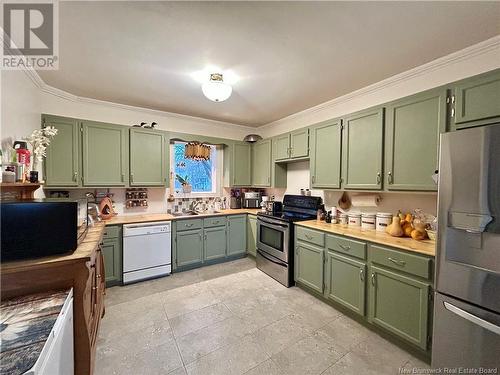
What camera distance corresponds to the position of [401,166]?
2.06 m

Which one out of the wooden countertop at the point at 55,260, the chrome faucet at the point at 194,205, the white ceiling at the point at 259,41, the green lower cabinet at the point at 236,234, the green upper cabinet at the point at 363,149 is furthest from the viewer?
the chrome faucet at the point at 194,205

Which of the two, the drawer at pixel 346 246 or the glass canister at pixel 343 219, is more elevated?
the glass canister at pixel 343 219

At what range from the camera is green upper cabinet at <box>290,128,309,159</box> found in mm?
3132

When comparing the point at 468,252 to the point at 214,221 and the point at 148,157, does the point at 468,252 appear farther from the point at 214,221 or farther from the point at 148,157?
the point at 148,157

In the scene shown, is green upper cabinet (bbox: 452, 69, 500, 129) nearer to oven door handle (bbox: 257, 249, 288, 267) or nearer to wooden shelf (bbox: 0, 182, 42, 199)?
oven door handle (bbox: 257, 249, 288, 267)

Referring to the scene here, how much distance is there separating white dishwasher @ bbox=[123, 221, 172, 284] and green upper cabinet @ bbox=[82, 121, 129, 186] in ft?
2.44

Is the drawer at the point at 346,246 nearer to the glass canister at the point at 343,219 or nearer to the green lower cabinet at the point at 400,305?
the green lower cabinet at the point at 400,305

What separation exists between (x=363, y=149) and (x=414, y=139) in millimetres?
490

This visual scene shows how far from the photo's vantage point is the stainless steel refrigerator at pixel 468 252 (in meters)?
1.25

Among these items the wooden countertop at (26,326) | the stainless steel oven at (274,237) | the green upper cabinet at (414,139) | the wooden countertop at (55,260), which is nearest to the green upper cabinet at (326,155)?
the green upper cabinet at (414,139)

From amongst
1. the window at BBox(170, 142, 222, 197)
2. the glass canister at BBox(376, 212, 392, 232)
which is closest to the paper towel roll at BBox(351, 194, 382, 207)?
the glass canister at BBox(376, 212, 392, 232)

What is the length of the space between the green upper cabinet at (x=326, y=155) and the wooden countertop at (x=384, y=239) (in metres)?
0.55

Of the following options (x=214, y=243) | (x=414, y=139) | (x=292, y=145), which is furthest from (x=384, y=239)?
(x=214, y=243)

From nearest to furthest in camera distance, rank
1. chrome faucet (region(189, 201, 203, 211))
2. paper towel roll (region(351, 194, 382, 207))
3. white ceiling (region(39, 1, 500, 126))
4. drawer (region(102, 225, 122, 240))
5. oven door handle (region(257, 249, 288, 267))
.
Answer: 1. white ceiling (region(39, 1, 500, 126))
2. paper towel roll (region(351, 194, 382, 207))
3. drawer (region(102, 225, 122, 240))
4. oven door handle (region(257, 249, 288, 267))
5. chrome faucet (region(189, 201, 203, 211))
